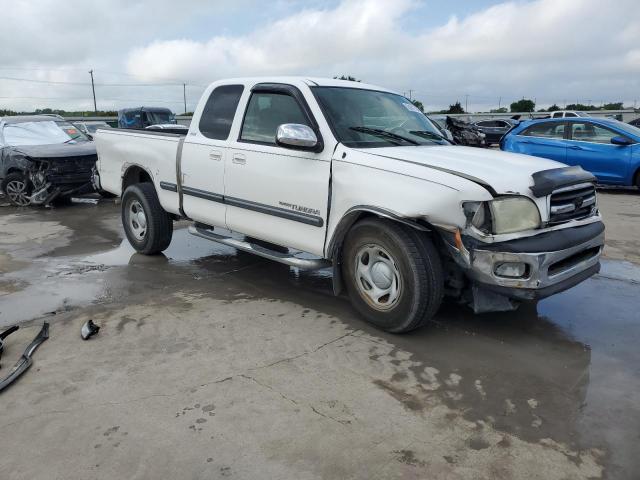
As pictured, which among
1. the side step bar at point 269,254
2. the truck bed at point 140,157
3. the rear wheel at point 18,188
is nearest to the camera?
the side step bar at point 269,254

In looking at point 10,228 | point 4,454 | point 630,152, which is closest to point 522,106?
point 630,152

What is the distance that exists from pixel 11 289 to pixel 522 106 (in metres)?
63.9

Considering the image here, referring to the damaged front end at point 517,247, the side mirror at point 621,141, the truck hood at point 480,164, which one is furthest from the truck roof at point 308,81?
the side mirror at point 621,141

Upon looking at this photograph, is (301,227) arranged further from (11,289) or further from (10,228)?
(10,228)

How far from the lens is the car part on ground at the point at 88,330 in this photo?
405 centimetres

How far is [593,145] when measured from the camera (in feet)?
35.8

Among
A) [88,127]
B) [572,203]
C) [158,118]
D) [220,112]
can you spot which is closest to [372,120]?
[220,112]

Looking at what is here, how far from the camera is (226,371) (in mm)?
3541

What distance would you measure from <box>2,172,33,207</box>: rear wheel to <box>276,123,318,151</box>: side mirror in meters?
8.01

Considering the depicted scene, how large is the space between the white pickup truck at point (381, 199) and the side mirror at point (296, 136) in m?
0.01

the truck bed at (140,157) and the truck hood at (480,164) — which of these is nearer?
the truck hood at (480,164)

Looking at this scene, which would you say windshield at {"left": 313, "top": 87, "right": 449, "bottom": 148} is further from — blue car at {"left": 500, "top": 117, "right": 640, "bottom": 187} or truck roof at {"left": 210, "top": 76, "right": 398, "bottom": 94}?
blue car at {"left": 500, "top": 117, "right": 640, "bottom": 187}

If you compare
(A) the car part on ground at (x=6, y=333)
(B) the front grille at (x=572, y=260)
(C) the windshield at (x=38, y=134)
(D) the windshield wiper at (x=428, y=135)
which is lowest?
(A) the car part on ground at (x=6, y=333)

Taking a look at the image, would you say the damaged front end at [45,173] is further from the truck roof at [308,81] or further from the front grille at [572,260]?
the front grille at [572,260]
